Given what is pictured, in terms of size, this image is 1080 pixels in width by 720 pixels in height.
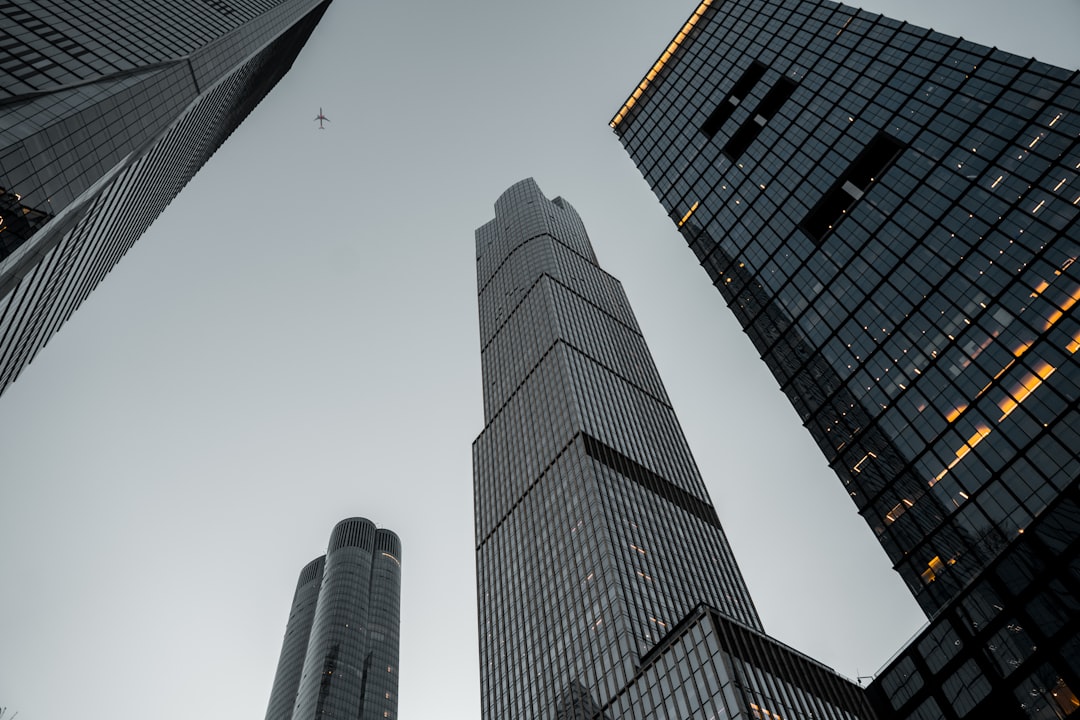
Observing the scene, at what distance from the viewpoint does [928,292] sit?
7438 centimetres

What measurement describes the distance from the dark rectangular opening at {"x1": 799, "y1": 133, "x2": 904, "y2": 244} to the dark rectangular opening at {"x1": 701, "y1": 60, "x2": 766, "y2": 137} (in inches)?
1069

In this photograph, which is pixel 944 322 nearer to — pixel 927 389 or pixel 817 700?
pixel 927 389

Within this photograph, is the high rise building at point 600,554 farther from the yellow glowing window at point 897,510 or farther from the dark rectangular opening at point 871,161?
the dark rectangular opening at point 871,161

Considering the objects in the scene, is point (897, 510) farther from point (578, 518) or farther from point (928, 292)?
point (578, 518)

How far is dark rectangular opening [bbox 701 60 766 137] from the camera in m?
110

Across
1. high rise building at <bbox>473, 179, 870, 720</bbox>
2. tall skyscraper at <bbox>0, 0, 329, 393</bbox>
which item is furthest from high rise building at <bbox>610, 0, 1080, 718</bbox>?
tall skyscraper at <bbox>0, 0, 329, 393</bbox>

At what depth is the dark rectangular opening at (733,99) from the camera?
11038 centimetres

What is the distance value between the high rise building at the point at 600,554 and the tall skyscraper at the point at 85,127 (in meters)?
70.0

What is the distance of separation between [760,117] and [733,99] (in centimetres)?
734

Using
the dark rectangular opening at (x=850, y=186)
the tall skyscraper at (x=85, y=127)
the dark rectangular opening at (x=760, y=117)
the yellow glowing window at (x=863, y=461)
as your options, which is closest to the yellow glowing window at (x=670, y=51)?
the dark rectangular opening at (x=760, y=117)

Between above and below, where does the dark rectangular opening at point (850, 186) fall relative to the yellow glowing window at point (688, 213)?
below

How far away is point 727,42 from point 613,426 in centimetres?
6835

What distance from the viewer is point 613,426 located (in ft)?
438

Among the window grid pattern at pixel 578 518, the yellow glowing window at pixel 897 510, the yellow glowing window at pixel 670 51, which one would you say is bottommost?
the yellow glowing window at pixel 897 510
